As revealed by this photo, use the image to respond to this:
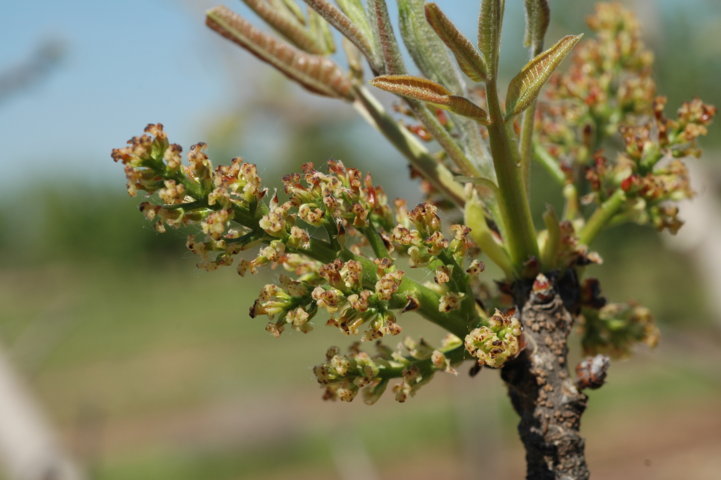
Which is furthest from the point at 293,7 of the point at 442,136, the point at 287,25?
the point at 442,136

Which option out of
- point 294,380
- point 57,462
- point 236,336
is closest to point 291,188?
point 57,462

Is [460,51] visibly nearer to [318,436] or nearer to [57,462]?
[57,462]

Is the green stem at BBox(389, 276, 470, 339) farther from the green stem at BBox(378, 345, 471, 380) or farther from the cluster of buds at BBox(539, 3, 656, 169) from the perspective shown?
the cluster of buds at BBox(539, 3, 656, 169)

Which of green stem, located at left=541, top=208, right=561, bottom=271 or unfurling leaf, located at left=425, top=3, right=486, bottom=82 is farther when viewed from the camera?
green stem, located at left=541, top=208, right=561, bottom=271

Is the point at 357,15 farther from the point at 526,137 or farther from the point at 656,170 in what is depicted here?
the point at 656,170

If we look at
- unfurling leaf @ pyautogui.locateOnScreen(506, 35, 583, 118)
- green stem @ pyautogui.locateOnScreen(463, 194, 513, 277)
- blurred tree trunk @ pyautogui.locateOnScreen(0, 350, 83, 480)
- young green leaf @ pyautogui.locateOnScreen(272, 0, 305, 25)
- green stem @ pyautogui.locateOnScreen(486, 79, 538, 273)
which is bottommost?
blurred tree trunk @ pyautogui.locateOnScreen(0, 350, 83, 480)

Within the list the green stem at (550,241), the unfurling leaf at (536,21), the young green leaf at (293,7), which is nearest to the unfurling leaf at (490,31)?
the unfurling leaf at (536,21)

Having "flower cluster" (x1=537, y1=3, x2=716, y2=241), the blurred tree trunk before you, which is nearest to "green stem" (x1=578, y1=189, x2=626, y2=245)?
"flower cluster" (x1=537, y1=3, x2=716, y2=241)
